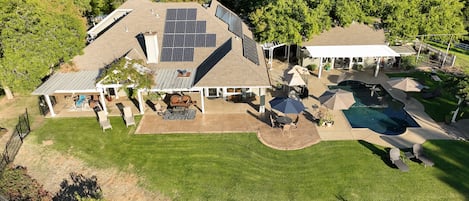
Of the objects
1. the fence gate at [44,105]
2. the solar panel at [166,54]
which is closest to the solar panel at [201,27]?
the solar panel at [166,54]

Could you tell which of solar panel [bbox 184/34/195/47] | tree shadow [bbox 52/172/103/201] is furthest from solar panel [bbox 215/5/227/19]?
tree shadow [bbox 52/172/103/201]

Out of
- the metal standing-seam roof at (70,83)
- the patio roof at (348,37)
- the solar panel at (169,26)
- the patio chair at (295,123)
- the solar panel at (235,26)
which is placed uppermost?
the solar panel at (169,26)

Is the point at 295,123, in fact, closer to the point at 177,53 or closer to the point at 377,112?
the point at 377,112

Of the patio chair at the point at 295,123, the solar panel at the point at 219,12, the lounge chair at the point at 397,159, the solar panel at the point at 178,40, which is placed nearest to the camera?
the lounge chair at the point at 397,159

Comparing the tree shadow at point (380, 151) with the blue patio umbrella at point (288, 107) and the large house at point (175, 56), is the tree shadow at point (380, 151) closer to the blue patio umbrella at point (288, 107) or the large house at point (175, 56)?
the blue patio umbrella at point (288, 107)

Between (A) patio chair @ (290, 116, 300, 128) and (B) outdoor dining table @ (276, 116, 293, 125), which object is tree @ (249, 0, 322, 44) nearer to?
(A) patio chair @ (290, 116, 300, 128)

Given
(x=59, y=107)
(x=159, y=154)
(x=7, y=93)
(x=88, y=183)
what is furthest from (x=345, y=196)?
(x=7, y=93)

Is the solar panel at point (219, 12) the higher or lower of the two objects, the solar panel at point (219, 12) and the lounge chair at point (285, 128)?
the higher
